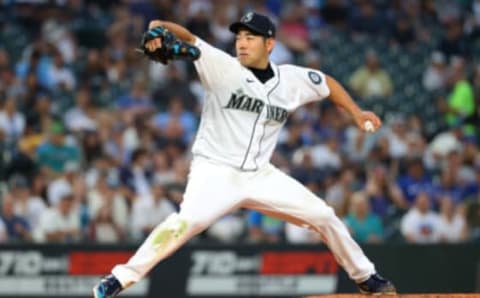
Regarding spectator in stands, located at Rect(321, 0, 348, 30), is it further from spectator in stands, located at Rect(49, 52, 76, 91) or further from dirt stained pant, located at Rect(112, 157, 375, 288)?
dirt stained pant, located at Rect(112, 157, 375, 288)

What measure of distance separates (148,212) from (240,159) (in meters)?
5.30

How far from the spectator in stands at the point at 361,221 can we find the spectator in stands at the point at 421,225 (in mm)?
391

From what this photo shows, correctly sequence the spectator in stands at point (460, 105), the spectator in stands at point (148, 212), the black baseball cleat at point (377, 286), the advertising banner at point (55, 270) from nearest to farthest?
1. the black baseball cleat at point (377, 286)
2. the advertising banner at point (55, 270)
3. the spectator in stands at point (148, 212)
4. the spectator in stands at point (460, 105)

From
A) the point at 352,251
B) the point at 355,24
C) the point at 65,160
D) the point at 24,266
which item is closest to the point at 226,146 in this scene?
the point at 352,251

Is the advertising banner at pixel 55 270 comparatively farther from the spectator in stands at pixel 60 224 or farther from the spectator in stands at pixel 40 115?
the spectator in stands at pixel 40 115

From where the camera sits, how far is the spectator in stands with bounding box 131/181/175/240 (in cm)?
1365

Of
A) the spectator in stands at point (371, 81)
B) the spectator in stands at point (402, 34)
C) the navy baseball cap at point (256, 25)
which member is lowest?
the navy baseball cap at point (256, 25)

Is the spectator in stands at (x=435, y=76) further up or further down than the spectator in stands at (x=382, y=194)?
further up

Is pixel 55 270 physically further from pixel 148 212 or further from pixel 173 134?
pixel 173 134

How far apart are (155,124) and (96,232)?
2108mm

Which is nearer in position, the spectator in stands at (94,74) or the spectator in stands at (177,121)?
the spectator in stands at (177,121)

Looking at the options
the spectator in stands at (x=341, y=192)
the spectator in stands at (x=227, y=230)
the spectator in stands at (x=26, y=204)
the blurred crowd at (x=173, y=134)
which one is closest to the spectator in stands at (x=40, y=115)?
the blurred crowd at (x=173, y=134)

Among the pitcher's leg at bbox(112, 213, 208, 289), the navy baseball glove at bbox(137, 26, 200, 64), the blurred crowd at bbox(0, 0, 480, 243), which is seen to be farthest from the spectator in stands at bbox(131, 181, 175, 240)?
the navy baseball glove at bbox(137, 26, 200, 64)

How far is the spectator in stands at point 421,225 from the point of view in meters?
14.5
